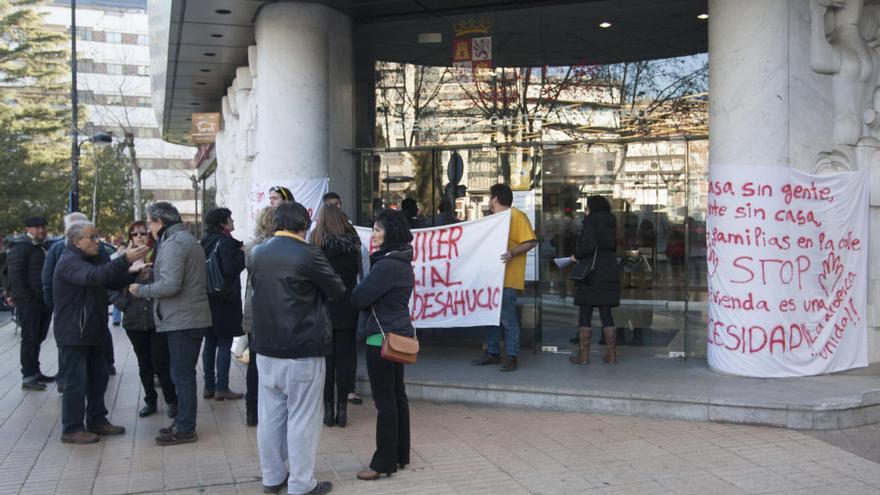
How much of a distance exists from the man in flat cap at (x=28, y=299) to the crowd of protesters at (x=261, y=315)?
1 centimetres

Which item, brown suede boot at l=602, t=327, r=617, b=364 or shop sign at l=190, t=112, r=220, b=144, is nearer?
brown suede boot at l=602, t=327, r=617, b=364

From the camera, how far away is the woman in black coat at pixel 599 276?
29.1ft

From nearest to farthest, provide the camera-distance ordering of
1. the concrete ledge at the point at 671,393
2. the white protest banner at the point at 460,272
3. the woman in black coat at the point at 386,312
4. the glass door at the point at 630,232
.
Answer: the woman in black coat at the point at 386,312
the concrete ledge at the point at 671,393
the white protest banner at the point at 460,272
the glass door at the point at 630,232

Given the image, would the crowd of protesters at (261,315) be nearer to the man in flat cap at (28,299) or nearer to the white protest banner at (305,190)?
the man in flat cap at (28,299)

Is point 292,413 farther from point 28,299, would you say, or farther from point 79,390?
point 28,299

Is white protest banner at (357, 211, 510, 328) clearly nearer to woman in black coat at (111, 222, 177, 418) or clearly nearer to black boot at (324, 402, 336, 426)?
black boot at (324, 402, 336, 426)

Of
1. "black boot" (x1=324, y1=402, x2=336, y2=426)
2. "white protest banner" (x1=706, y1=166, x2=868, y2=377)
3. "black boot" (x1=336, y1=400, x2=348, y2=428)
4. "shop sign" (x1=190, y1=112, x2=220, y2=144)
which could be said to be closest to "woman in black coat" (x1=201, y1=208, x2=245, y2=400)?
"black boot" (x1=324, y1=402, x2=336, y2=426)

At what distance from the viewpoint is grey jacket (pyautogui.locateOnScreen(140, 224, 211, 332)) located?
6477 mm

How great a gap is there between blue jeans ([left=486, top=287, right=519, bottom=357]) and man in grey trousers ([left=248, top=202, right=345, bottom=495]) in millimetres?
3710

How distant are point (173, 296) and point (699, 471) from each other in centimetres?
437

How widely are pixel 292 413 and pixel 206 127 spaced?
12.0 metres

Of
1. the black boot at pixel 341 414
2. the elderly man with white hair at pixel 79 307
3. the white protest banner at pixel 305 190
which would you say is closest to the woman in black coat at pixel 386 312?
the black boot at pixel 341 414

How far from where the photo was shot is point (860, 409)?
275 inches

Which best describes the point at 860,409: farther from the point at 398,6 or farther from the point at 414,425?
the point at 398,6
